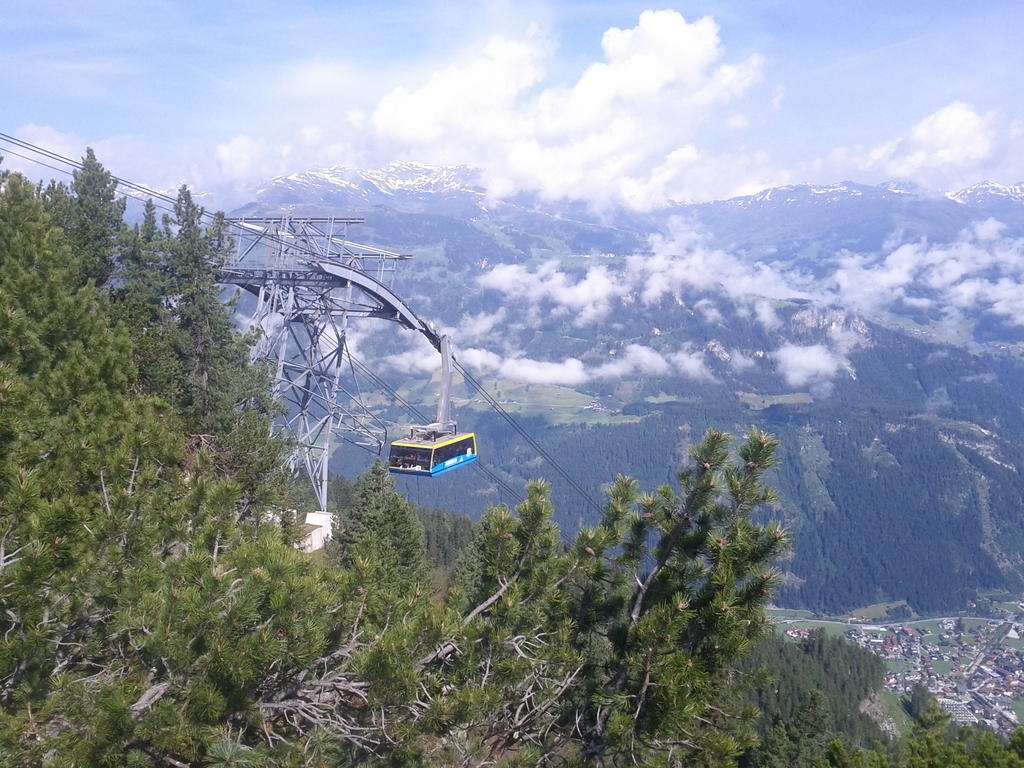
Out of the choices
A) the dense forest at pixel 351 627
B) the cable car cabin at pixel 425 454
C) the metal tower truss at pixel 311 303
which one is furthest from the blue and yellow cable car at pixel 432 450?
the dense forest at pixel 351 627

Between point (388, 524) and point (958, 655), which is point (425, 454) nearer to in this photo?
point (388, 524)

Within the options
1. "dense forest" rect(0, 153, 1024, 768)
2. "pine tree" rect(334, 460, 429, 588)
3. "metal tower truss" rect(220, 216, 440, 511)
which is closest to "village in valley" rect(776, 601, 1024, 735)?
"metal tower truss" rect(220, 216, 440, 511)

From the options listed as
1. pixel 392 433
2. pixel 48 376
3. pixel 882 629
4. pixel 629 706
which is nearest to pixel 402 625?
pixel 629 706

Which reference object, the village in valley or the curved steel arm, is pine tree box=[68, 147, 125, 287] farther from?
the village in valley

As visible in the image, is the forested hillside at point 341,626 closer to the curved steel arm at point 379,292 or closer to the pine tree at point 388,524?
the pine tree at point 388,524

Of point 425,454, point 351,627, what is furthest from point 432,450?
point 351,627

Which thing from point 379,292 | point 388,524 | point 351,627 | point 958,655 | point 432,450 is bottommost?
point 958,655
